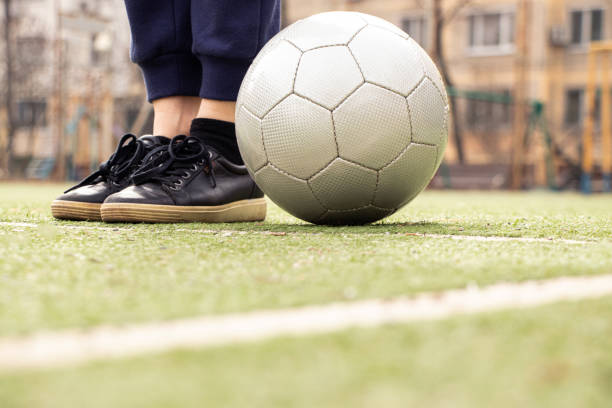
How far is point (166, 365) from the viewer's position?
88 centimetres

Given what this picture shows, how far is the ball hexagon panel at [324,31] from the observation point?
253 cm

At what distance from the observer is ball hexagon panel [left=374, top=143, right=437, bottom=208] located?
99.2 inches

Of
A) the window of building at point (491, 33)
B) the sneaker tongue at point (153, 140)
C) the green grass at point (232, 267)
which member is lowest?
the green grass at point (232, 267)

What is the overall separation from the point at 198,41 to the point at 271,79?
2.03ft

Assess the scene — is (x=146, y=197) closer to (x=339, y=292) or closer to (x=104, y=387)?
(x=339, y=292)

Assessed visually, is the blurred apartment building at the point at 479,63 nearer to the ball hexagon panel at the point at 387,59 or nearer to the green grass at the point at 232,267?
the ball hexagon panel at the point at 387,59

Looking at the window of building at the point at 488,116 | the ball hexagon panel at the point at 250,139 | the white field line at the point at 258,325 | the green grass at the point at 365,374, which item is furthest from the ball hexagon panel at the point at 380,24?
the window of building at the point at 488,116

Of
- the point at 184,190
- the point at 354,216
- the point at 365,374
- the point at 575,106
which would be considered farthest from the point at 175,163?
the point at 575,106

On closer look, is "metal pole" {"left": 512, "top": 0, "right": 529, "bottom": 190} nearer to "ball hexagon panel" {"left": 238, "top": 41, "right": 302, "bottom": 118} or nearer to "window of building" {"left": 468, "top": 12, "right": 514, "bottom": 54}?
"window of building" {"left": 468, "top": 12, "right": 514, "bottom": 54}

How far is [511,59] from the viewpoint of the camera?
20453 millimetres

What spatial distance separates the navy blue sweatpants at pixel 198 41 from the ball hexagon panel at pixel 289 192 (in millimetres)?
591

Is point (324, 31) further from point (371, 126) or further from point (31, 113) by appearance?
point (31, 113)

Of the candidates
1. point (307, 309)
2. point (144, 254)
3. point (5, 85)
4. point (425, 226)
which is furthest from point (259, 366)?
point (5, 85)

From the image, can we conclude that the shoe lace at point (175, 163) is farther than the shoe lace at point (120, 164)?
No
